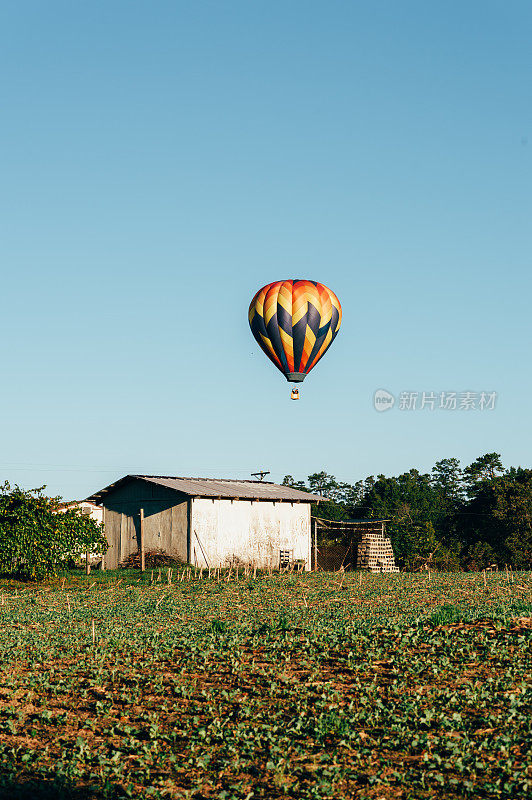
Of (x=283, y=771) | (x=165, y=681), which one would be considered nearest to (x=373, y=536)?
(x=165, y=681)

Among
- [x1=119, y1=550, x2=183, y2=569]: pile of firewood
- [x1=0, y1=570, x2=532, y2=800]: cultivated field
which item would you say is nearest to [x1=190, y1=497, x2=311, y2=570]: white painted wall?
[x1=119, y1=550, x2=183, y2=569]: pile of firewood

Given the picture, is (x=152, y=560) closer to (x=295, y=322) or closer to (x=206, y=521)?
(x=206, y=521)

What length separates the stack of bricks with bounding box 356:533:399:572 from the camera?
56344mm

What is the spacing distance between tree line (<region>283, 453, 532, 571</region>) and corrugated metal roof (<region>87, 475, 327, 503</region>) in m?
5.82

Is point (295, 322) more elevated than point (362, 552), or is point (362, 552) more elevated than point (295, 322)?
point (295, 322)

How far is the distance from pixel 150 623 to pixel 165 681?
761cm

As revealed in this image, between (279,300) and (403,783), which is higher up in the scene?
(279,300)

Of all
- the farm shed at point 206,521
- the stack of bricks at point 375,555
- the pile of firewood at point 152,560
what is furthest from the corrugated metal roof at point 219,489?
the stack of bricks at point 375,555

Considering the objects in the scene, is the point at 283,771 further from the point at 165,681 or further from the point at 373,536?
the point at 373,536

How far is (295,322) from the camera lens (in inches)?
1361

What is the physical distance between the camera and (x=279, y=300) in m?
34.6

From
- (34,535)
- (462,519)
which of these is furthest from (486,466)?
(34,535)

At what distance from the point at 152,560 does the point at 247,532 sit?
585cm

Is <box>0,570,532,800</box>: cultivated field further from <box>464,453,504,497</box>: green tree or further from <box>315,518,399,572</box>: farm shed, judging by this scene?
<box>464,453,504,497</box>: green tree
